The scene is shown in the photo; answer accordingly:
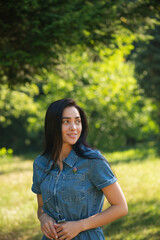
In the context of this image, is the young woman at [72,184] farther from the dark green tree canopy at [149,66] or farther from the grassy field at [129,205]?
the dark green tree canopy at [149,66]

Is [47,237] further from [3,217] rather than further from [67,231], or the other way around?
[3,217]

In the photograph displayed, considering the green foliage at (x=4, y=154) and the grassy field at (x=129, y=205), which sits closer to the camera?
the grassy field at (x=129, y=205)

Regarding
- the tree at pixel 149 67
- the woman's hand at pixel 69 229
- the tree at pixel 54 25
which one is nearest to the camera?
the woman's hand at pixel 69 229

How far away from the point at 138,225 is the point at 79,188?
406cm

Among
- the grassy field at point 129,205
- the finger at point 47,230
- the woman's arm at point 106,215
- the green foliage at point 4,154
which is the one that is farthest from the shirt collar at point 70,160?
the green foliage at point 4,154

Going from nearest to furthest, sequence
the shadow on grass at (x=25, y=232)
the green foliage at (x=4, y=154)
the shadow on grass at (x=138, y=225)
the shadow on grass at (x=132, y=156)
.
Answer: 1. the shadow on grass at (x=138, y=225)
2. the shadow on grass at (x=25, y=232)
3. the shadow on grass at (x=132, y=156)
4. the green foliage at (x=4, y=154)

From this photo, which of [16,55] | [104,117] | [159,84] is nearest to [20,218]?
[16,55]

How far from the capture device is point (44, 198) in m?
2.17

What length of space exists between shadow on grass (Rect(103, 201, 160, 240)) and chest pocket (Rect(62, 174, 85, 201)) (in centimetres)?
339

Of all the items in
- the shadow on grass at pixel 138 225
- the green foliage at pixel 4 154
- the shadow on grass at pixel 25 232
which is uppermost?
the green foliage at pixel 4 154

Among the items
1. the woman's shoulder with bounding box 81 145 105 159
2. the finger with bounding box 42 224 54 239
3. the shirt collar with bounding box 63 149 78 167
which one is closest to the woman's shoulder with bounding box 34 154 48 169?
the shirt collar with bounding box 63 149 78 167

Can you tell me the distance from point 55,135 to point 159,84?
1100 centimetres

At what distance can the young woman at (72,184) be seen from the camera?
2.03m

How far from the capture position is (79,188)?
2.05m
